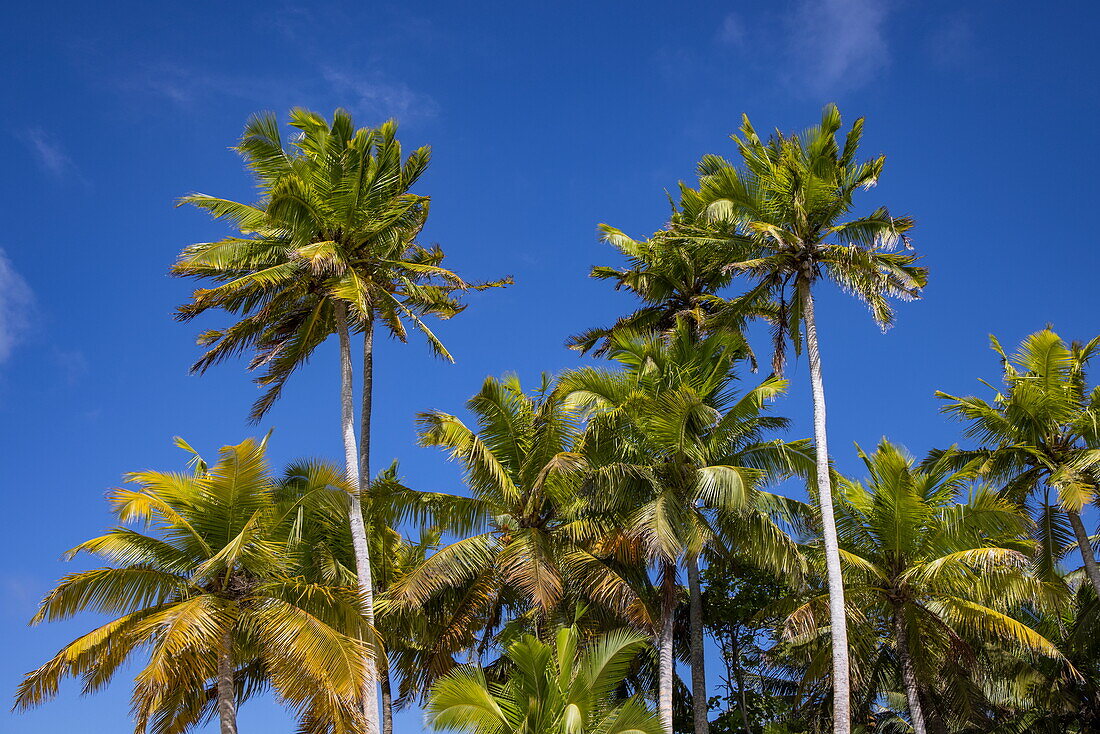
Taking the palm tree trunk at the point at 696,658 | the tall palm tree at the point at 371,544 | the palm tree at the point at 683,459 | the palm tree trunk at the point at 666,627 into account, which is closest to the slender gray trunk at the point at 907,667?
the palm tree at the point at 683,459

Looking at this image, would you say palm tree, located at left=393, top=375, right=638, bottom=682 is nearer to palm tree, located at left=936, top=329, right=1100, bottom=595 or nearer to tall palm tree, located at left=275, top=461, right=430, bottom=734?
tall palm tree, located at left=275, top=461, right=430, bottom=734

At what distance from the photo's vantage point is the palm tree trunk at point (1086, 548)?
2344cm

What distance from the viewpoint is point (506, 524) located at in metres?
21.9

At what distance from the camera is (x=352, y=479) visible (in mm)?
20391

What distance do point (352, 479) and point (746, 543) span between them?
811 cm

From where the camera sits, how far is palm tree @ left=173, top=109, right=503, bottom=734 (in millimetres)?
21094

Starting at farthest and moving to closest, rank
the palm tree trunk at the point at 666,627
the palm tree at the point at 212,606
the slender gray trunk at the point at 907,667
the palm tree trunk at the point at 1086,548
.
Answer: the palm tree trunk at the point at 1086,548
the slender gray trunk at the point at 907,667
the palm tree trunk at the point at 666,627
the palm tree at the point at 212,606

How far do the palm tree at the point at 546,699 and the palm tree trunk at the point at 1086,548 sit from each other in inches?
491

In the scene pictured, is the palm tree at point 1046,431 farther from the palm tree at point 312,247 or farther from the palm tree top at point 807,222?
the palm tree at point 312,247

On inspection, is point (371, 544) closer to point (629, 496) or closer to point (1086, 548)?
point (629, 496)

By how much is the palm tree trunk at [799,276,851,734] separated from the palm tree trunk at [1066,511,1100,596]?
6.51 m

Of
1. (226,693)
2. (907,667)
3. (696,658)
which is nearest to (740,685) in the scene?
(696,658)

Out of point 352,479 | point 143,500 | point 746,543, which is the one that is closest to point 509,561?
point 352,479

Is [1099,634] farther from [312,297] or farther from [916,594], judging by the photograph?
[312,297]
